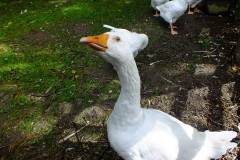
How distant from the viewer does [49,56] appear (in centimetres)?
595

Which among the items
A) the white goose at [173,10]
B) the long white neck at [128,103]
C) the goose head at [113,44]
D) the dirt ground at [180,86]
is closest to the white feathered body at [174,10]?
the white goose at [173,10]

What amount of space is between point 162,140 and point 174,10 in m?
3.59

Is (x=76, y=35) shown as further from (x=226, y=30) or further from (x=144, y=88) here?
(x=226, y=30)

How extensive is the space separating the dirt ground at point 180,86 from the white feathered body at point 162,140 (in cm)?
66

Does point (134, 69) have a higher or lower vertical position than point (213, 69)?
higher

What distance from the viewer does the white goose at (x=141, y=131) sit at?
2850mm

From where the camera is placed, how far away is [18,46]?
6.34 meters

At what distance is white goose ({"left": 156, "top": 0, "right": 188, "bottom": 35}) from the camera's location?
632cm

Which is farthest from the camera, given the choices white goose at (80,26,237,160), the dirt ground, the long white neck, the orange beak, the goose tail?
the dirt ground

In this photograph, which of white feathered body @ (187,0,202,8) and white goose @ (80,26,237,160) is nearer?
white goose @ (80,26,237,160)

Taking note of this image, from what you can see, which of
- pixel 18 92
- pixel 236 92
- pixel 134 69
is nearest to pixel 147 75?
pixel 236 92

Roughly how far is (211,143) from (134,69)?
102cm

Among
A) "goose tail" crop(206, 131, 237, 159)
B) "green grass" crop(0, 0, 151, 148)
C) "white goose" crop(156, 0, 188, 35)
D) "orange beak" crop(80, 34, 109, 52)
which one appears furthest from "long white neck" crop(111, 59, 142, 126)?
"white goose" crop(156, 0, 188, 35)

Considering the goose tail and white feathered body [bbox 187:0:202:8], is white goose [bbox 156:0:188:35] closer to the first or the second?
white feathered body [bbox 187:0:202:8]
